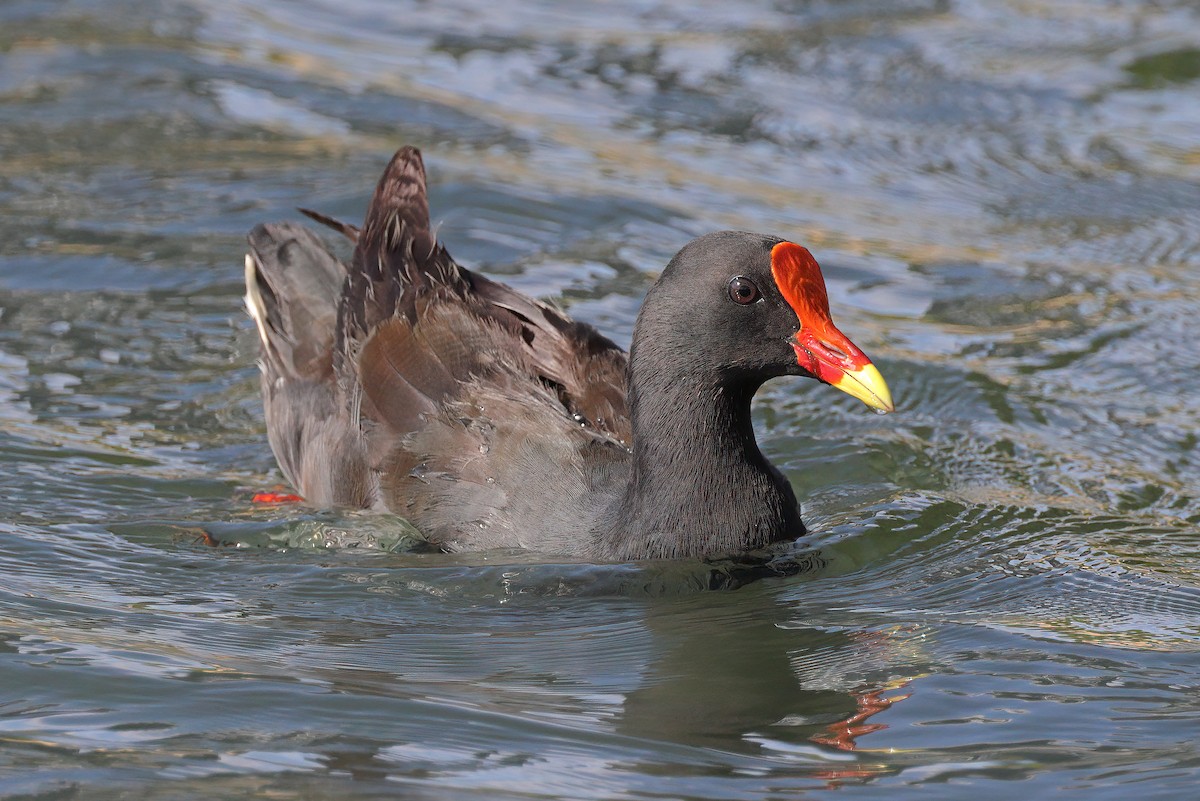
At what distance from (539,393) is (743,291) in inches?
37.5

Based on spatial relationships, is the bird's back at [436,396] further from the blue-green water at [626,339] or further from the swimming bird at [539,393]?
the blue-green water at [626,339]

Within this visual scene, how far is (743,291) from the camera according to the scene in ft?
17.2

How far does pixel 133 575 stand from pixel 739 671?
2.06m

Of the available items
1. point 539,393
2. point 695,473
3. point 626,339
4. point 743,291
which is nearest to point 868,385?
point 743,291

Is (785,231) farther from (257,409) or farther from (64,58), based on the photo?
(64,58)

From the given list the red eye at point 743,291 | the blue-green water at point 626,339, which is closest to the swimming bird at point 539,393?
the red eye at point 743,291

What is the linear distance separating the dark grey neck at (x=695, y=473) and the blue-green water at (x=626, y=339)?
0.15 meters

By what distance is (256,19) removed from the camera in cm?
1211

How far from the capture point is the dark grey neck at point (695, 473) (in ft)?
17.5

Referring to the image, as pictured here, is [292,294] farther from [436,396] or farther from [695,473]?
[695,473]

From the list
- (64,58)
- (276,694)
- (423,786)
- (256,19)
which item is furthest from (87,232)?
(423,786)

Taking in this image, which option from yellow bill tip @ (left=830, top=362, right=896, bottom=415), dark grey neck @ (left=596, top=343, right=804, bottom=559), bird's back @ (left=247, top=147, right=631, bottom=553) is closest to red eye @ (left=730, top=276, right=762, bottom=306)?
dark grey neck @ (left=596, top=343, right=804, bottom=559)

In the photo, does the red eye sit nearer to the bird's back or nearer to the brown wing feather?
the bird's back

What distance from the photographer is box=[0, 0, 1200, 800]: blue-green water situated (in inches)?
169
